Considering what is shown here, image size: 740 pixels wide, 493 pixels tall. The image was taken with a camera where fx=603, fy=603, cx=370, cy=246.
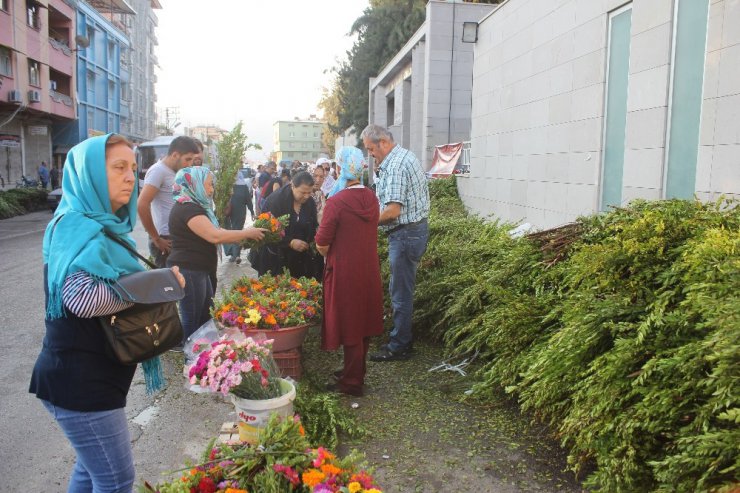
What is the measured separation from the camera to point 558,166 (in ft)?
26.0

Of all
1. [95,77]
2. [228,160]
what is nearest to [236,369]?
[228,160]

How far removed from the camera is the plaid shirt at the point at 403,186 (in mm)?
5328

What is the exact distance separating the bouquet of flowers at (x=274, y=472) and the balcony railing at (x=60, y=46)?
33.2 m

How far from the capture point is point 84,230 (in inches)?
85.0

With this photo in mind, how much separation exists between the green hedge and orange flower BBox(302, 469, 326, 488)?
130 cm

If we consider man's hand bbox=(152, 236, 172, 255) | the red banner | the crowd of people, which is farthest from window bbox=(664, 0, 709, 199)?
the red banner

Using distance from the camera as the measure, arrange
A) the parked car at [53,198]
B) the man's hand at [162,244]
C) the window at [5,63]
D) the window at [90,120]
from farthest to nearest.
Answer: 1. the window at [90,120]
2. the window at [5,63]
3. the parked car at [53,198]
4. the man's hand at [162,244]

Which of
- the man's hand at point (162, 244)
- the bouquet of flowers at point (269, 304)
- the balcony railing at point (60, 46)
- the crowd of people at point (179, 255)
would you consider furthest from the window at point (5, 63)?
the bouquet of flowers at point (269, 304)

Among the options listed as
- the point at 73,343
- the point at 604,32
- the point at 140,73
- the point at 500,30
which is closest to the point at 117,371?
the point at 73,343

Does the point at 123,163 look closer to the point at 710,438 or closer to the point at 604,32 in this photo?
the point at 710,438

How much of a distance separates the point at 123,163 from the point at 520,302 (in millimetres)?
2634

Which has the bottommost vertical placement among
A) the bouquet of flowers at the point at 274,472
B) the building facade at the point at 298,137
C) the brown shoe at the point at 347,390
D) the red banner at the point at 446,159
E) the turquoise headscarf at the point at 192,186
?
the brown shoe at the point at 347,390

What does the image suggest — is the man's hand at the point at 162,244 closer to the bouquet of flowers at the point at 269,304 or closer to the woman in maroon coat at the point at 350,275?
the bouquet of flowers at the point at 269,304

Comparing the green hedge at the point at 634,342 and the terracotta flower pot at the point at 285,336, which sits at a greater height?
the green hedge at the point at 634,342
